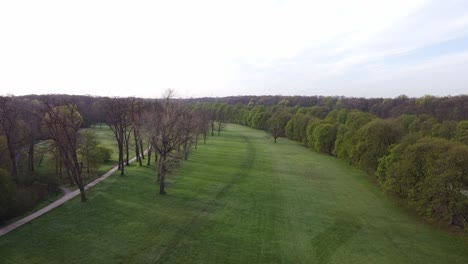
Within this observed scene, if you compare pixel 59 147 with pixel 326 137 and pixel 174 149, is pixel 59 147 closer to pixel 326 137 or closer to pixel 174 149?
pixel 174 149

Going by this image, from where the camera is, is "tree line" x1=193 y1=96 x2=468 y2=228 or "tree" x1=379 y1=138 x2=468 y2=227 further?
"tree line" x1=193 y1=96 x2=468 y2=228

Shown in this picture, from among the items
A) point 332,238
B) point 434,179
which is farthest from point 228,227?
point 434,179

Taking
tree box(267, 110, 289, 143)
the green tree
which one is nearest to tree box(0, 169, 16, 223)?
the green tree

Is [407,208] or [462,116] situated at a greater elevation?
[462,116]

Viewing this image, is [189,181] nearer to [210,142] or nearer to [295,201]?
[295,201]

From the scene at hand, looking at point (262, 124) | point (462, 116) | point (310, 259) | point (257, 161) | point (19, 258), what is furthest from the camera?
point (262, 124)

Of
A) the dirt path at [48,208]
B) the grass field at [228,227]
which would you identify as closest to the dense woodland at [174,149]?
the dirt path at [48,208]

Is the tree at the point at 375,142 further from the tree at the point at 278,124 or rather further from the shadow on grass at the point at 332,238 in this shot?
the tree at the point at 278,124

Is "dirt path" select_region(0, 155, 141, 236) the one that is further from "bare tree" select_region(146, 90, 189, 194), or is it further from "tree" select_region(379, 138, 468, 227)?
"tree" select_region(379, 138, 468, 227)

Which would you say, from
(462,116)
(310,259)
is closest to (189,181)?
(310,259)
